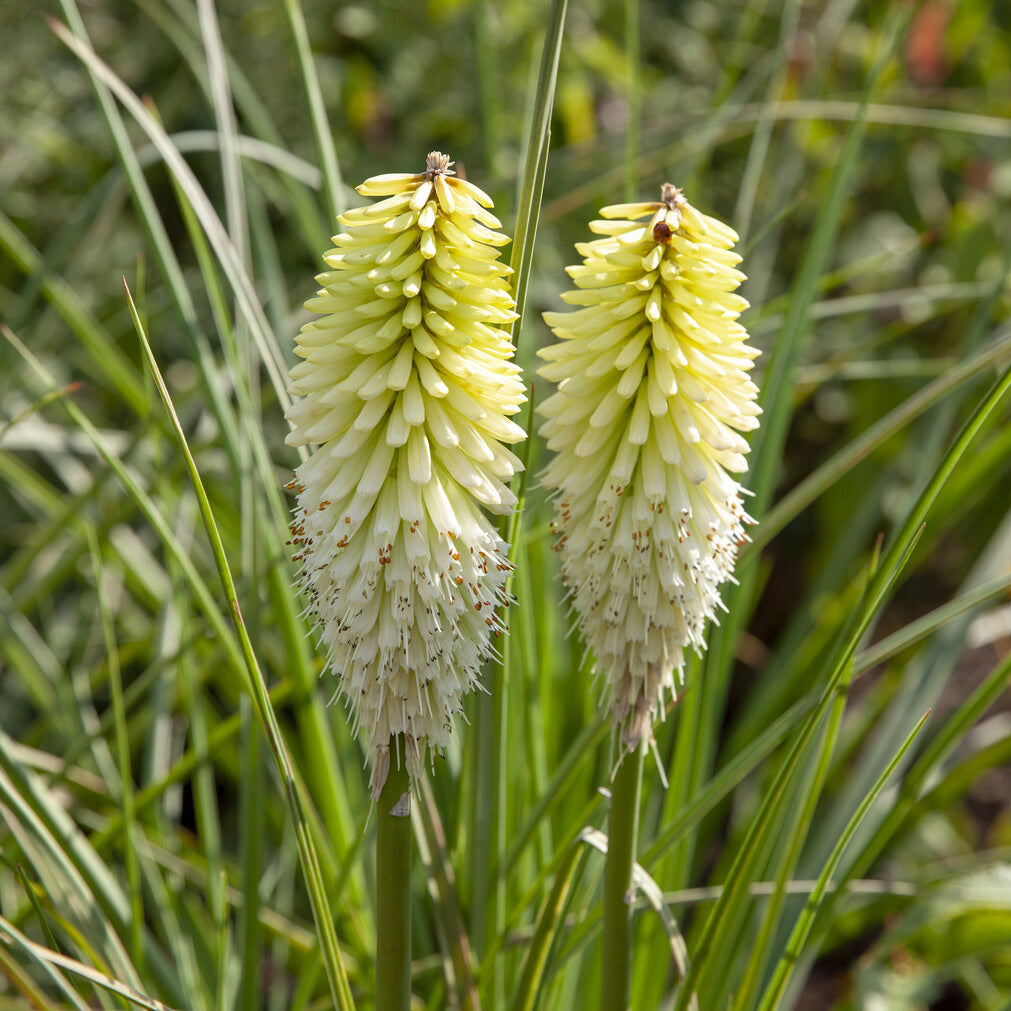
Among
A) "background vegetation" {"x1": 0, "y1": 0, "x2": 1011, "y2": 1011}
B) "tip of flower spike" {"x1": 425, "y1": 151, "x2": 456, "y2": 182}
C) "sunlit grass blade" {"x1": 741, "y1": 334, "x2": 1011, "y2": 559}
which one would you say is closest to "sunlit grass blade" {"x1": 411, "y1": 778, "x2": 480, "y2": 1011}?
"background vegetation" {"x1": 0, "y1": 0, "x2": 1011, "y2": 1011}

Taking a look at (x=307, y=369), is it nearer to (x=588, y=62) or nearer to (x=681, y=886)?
(x=681, y=886)

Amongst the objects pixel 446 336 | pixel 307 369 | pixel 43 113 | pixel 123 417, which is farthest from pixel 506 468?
pixel 43 113

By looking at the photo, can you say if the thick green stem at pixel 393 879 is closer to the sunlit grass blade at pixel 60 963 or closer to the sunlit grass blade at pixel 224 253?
the sunlit grass blade at pixel 60 963

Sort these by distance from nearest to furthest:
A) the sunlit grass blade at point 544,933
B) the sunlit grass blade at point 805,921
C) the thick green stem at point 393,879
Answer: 1. the thick green stem at point 393,879
2. the sunlit grass blade at point 805,921
3. the sunlit grass blade at point 544,933

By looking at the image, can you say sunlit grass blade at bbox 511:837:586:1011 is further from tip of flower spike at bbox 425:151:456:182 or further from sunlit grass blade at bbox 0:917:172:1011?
tip of flower spike at bbox 425:151:456:182

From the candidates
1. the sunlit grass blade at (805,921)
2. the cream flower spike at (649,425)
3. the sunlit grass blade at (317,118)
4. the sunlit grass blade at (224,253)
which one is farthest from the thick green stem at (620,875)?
the sunlit grass blade at (317,118)
